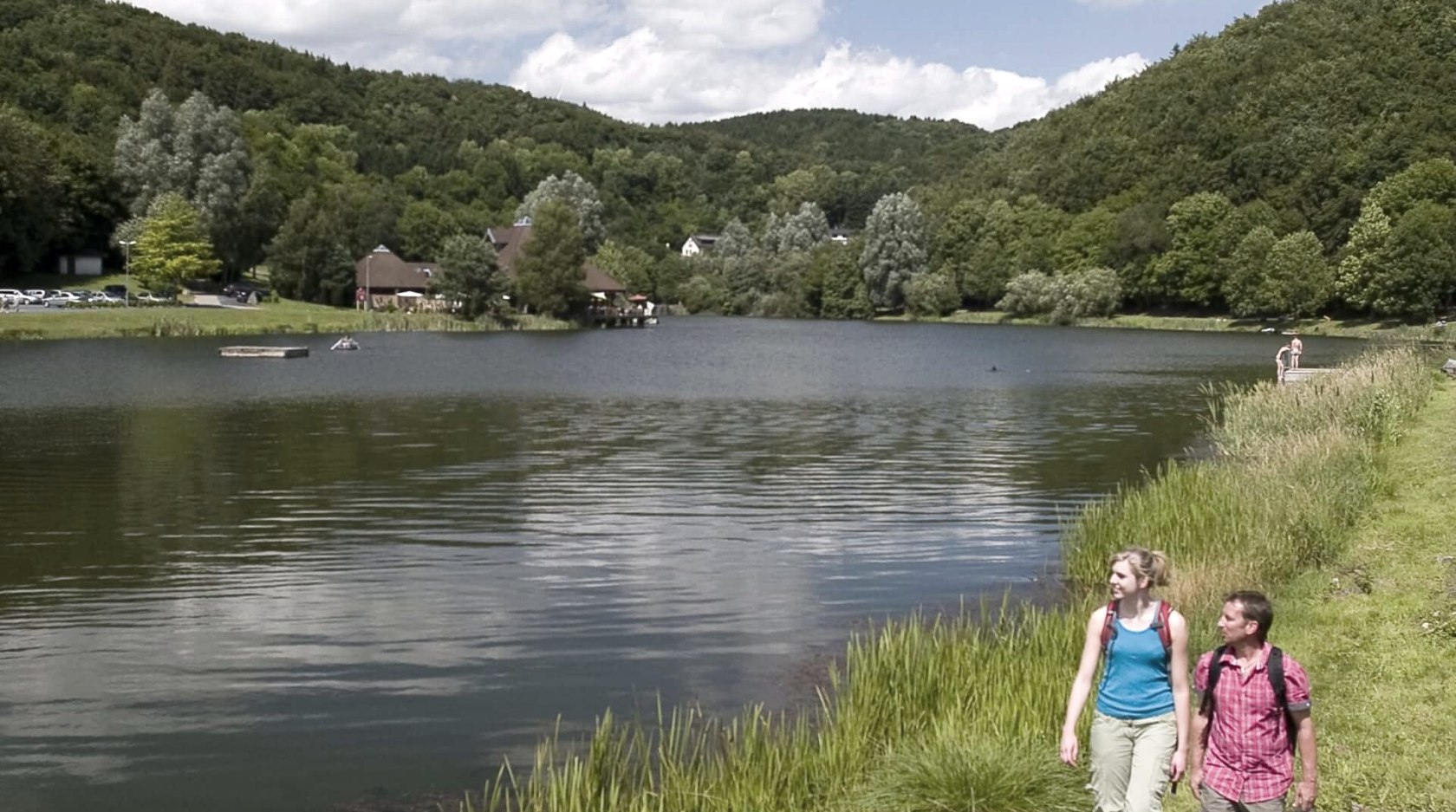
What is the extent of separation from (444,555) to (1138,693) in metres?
13.2

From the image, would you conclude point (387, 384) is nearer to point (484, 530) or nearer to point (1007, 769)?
point (484, 530)

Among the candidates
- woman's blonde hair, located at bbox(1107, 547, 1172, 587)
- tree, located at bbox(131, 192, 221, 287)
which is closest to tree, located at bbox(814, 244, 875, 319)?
tree, located at bbox(131, 192, 221, 287)

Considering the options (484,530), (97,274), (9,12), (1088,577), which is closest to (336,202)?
(97,274)

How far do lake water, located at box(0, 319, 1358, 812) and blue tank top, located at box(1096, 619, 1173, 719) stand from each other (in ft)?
17.3

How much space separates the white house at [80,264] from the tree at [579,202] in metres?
52.2

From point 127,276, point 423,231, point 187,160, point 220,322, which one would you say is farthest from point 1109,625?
point 423,231

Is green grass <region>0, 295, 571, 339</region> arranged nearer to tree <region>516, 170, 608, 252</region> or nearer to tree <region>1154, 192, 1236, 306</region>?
tree <region>516, 170, 608, 252</region>

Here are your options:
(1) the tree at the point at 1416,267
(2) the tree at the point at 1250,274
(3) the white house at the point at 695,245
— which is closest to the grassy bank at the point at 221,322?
(2) the tree at the point at 1250,274

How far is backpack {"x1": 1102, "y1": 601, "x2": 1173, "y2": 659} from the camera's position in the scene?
6.85 metres

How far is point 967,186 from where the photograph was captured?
540 ft

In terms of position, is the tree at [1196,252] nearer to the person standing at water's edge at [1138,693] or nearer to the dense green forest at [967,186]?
the dense green forest at [967,186]

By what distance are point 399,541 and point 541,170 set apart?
183860 mm

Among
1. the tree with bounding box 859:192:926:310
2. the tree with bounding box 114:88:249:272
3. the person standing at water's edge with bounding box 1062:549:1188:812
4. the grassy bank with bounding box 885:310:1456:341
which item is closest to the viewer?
the person standing at water's edge with bounding box 1062:549:1188:812

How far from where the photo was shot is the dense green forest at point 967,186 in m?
99.9
